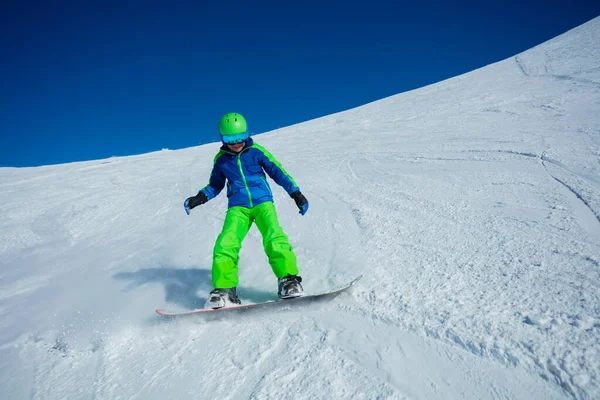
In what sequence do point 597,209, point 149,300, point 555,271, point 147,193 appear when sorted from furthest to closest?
point 147,193 → point 597,209 → point 149,300 → point 555,271

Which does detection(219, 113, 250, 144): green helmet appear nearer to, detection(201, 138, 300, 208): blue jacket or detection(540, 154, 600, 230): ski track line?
detection(201, 138, 300, 208): blue jacket

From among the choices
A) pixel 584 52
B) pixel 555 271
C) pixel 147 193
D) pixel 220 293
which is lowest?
pixel 555 271

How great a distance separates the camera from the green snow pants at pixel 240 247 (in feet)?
9.26

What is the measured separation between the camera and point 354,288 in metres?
2.73

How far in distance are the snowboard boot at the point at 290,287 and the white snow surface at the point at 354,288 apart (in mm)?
114

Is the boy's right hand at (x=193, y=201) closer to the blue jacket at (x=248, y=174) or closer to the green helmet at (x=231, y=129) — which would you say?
the blue jacket at (x=248, y=174)

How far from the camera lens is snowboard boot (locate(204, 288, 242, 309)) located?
2.57 m

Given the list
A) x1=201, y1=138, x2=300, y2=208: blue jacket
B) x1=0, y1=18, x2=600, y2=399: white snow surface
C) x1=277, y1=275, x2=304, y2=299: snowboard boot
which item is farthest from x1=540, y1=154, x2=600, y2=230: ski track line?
x1=201, y1=138, x2=300, y2=208: blue jacket

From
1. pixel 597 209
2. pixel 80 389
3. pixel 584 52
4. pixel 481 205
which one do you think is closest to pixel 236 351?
pixel 80 389

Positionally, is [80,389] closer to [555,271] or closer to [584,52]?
[555,271]

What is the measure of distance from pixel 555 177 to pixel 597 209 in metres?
1.44

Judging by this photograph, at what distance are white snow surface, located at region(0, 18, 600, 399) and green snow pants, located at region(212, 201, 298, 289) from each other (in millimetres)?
363

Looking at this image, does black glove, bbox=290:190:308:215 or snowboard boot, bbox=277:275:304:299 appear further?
black glove, bbox=290:190:308:215

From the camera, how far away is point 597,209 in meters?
3.60
